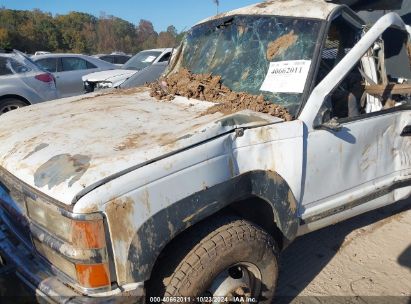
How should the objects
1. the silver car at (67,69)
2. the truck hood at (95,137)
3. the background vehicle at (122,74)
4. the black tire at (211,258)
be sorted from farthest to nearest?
the silver car at (67,69)
the background vehicle at (122,74)
the black tire at (211,258)
the truck hood at (95,137)

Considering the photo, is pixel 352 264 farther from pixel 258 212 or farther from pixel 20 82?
pixel 20 82

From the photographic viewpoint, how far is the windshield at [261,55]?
9.14 ft

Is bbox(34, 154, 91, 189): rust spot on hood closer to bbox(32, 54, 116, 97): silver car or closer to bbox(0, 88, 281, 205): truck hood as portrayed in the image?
bbox(0, 88, 281, 205): truck hood

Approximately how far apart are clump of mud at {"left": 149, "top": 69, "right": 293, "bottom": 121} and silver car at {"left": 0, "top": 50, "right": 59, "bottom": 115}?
5260 mm

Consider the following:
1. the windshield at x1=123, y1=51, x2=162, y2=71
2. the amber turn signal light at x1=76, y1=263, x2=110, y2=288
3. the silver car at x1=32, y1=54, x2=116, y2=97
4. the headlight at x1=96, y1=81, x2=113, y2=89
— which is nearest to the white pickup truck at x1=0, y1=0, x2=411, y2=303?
the amber turn signal light at x1=76, y1=263, x2=110, y2=288

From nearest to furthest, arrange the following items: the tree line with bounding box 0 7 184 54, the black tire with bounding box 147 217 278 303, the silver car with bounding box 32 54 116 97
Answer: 1. the black tire with bounding box 147 217 278 303
2. the silver car with bounding box 32 54 116 97
3. the tree line with bounding box 0 7 184 54

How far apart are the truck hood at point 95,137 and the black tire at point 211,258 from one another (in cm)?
52

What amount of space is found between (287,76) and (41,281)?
199 cm

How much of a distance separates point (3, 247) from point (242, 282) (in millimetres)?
1408

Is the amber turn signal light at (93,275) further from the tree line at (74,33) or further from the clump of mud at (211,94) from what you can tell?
the tree line at (74,33)

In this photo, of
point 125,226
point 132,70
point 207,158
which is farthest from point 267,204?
point 132,70

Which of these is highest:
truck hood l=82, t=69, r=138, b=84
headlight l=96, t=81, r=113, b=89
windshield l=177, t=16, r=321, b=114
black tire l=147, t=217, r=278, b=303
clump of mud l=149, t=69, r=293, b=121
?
windshield l=177, t=16, r=321, b=114

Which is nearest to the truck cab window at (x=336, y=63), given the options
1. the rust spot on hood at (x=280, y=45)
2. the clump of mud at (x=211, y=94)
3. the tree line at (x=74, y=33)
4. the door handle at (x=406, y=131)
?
the rust spot on hood at (x=280, y=45)

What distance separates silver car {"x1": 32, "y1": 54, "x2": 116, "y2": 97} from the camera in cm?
1085
